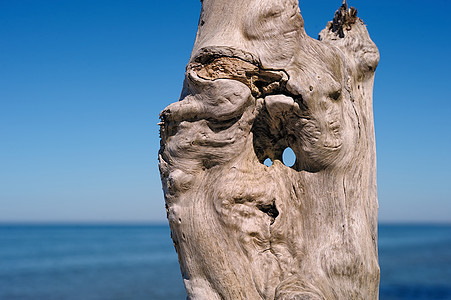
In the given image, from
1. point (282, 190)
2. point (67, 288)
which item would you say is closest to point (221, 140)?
point (282, 190)

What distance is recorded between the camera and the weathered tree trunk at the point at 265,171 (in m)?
3.82

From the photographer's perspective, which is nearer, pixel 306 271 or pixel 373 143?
pixel 306 271

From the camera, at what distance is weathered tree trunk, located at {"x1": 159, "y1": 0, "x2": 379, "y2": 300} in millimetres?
3818

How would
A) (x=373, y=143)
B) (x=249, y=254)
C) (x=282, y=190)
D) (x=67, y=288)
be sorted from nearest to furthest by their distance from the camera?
(x=249, y=254)
(x=282, y=190)
(x=373, y=143)
(x=67, y=288)

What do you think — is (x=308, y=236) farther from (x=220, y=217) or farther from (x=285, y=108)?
(x=285, y=108)

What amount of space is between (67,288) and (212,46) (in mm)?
17890

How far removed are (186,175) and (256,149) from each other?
0.73 metres

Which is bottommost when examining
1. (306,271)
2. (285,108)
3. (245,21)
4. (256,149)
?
(306,271)

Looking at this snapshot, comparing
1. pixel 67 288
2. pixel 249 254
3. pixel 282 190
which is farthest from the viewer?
pixel 67 288

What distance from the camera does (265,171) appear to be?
13.5 feet

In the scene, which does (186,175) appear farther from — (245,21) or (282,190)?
(245,21)

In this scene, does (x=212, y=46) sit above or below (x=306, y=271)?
above

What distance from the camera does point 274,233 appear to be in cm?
391

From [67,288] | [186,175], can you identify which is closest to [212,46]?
[186,175]
